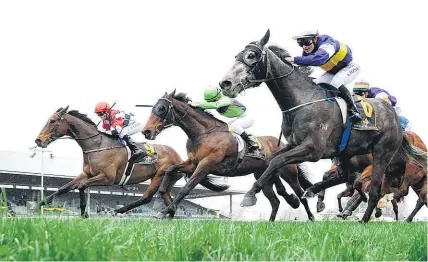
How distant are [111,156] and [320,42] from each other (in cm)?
689

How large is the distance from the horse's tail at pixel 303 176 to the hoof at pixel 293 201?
3.59ft

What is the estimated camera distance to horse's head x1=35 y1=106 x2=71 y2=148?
46.8 feet

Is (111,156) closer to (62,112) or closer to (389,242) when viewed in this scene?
(62,112)

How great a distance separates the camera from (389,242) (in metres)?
4.60

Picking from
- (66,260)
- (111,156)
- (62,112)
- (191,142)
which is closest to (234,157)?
(191,142)

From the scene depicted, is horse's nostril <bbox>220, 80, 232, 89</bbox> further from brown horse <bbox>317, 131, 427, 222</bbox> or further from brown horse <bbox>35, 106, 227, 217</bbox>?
brown horse <bbox>35, 106, 227, 217</bbox>

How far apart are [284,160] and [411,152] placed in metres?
3.61

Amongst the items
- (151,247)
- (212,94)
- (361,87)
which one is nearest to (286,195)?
(212,94)

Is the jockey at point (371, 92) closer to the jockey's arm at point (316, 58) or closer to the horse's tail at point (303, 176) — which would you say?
the horse's tail at point (303, 176)

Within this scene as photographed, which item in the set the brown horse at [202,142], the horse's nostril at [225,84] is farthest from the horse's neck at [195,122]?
the horse's nostril at [225,84]

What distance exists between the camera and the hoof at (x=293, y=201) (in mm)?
12438

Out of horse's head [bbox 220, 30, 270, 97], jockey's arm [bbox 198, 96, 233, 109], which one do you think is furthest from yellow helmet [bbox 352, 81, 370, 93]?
horse's head [bbox 220, 30, 270, 97]

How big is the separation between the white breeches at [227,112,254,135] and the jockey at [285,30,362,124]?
12.1ft

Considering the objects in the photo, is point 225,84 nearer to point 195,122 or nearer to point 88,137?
point 195,122
